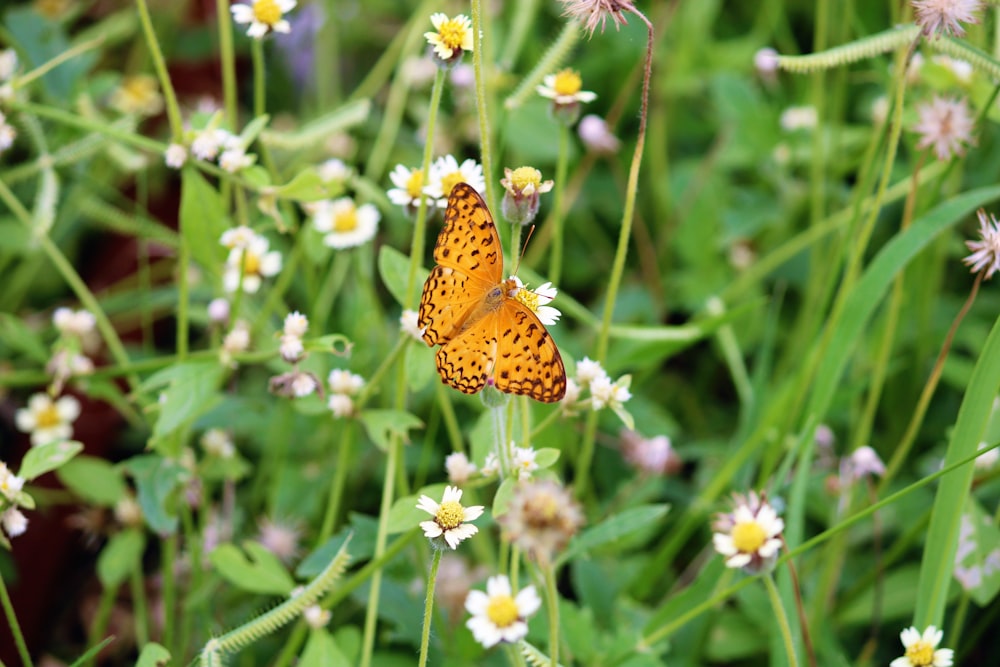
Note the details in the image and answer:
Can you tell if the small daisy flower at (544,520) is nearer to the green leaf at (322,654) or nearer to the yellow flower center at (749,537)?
the yellow flower center at (749,537)

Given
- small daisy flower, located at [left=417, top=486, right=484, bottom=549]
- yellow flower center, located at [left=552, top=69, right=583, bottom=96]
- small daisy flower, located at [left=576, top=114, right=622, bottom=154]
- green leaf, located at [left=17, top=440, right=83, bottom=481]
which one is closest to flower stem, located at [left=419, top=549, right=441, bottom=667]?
small daisy flower, located at [left=417, top=486, right=484, bottom=549]

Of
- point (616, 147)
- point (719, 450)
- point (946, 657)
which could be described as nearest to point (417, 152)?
point (616, 147)

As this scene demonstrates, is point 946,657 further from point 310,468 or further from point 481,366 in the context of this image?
point 310,468

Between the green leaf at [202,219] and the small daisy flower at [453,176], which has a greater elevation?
the small daisy flower at [453,176]

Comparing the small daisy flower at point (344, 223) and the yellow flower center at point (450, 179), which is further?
the small daisy flower at point (344, 223)

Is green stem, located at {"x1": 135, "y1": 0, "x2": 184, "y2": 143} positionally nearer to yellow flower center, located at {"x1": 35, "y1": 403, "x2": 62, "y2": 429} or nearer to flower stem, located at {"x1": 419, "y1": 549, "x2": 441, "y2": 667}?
yellow flower center, located at {"x1": 35, "y1": 403, "x2": 62, "y2": 429}

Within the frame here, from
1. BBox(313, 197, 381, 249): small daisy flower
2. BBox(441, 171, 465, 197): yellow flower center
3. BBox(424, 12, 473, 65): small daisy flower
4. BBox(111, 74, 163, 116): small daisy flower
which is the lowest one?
BBox(313, 197, 381, 249): small daisy flower

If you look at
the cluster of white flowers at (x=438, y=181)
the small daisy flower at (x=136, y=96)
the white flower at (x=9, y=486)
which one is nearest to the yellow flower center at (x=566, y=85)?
the cluster of white flowers at (x=438, y=181)
